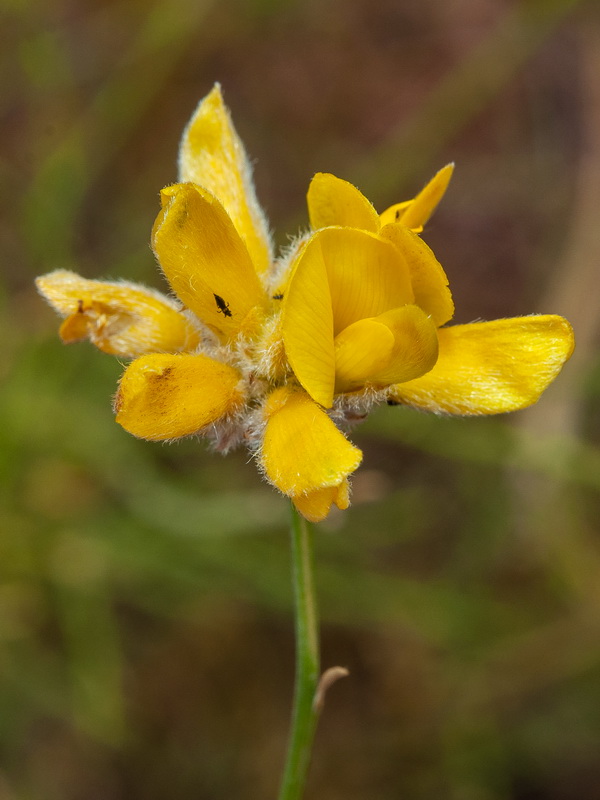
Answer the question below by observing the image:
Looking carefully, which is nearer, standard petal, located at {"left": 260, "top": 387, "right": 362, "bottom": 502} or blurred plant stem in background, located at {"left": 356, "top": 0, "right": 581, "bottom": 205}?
standard petal, located at {"left": 260, "top": 387, "right": 362, "bottom": 502}

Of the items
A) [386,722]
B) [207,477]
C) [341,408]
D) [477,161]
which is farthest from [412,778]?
[477,161]

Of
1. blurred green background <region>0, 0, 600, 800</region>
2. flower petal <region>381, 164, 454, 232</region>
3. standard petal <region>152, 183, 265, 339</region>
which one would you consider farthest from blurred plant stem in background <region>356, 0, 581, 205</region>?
standard petal <region>152, 183, 265, 339</region>

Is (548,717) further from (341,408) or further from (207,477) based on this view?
(341,408)

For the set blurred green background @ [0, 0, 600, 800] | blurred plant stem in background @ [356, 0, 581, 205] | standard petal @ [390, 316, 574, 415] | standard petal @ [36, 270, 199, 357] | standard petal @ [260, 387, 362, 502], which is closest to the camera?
standard petal @ [260, 387, 362, 502]

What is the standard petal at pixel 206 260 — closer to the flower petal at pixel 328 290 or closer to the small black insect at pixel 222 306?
the small black insect at pixel 222 306

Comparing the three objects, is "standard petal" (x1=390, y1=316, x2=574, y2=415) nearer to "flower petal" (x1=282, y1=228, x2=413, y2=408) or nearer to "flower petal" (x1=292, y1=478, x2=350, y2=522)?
"flower petal" (x1=282, y1=228, x2=413, y2=408)

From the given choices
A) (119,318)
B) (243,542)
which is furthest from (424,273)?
(243,542)

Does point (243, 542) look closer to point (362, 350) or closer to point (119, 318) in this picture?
point (119, 318)

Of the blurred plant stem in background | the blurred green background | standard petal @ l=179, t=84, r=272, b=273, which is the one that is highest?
the blurred plant stem in background
